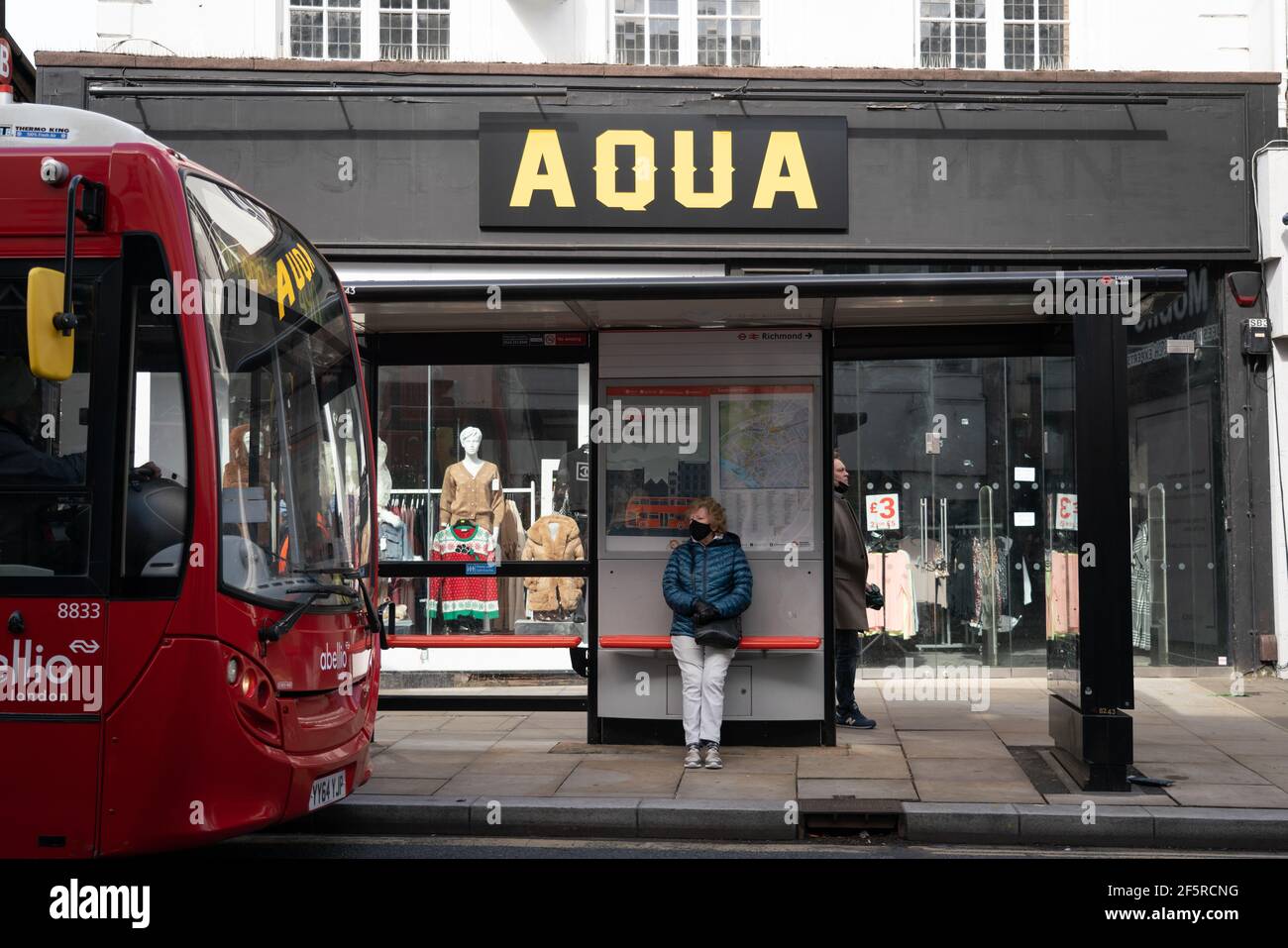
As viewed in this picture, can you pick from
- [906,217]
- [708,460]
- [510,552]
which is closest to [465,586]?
[510,552]

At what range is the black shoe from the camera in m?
10.1

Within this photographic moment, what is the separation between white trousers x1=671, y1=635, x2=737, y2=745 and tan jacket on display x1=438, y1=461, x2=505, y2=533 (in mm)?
1711

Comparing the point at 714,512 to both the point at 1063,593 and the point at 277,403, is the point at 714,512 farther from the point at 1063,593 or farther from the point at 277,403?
the point at 277,403

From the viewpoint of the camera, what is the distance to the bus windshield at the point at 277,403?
552 cm

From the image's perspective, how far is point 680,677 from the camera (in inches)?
364

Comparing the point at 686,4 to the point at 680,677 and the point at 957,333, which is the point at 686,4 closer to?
the point at 957,333

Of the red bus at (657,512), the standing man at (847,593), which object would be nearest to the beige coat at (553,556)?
the red bus at (657,512)

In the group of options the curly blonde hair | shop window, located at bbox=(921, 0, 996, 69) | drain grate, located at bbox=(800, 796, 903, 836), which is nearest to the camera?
drain grate, located at bbox=(800, 796, 903, 836)

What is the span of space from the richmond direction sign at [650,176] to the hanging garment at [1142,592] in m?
4.54

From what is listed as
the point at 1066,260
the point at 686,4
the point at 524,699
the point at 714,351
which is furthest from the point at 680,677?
the point at 686,4

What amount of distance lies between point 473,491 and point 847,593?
3.01 m

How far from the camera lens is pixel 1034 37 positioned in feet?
43.8

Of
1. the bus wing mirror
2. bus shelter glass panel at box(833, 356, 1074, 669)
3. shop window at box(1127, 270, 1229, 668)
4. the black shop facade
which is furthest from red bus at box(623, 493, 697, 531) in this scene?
shop window at box(1127, 270, 1229, 668)

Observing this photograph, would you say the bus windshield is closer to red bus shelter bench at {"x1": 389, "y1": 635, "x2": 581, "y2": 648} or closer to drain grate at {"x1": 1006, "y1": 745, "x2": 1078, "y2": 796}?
red bus shelter bench at {"x1": 389, "y1": 635, "x2": 581, "y2": 648}
